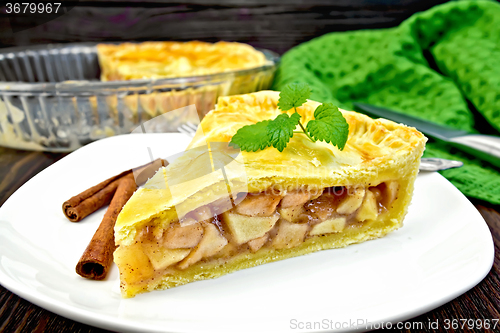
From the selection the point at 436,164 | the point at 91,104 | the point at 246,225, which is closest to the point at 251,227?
the point at 246,225

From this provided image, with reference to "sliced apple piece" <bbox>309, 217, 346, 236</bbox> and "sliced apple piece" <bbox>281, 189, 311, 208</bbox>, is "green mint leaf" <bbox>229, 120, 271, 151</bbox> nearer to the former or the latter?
"sliced apple piece" <bbox>281, 189, 311, 208</bbox>

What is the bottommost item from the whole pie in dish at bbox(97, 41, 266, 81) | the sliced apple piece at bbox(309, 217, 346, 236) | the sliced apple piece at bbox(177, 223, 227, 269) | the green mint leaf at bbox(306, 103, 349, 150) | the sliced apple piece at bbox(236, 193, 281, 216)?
the whole pie in dish at bbox(97, 41, 266, 81)

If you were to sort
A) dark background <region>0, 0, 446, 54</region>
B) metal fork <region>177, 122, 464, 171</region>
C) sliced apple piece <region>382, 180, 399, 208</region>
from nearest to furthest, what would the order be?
sliced apple piece <region>382, 180, 399, 208</region> < metal fork <region>177, 122, 464, 171</region> < dark background <region>0, 0, 446, 54</region>

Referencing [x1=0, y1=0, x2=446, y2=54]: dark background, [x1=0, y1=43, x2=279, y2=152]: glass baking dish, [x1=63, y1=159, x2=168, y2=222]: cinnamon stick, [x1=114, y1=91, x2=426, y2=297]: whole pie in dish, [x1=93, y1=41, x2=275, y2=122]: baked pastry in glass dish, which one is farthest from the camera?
[x1=0, y1=0, x2=446, y2=54]: dark background

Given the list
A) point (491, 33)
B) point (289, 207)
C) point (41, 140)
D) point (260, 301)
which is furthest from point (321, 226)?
point (491, 33)

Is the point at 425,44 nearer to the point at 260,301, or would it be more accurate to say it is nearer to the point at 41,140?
the point at 260,301

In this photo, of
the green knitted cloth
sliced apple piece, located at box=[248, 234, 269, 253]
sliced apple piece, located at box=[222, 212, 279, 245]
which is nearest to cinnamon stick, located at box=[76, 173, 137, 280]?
sliced apple piece, located at box=[222, 212, 279, 245]

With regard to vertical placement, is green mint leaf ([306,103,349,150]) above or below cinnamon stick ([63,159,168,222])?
above
